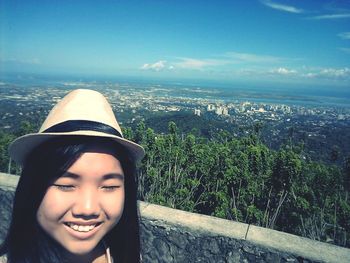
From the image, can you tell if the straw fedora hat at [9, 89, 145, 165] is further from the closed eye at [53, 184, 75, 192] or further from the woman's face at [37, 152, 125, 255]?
the closed eye at [53, 184, 75, 192]

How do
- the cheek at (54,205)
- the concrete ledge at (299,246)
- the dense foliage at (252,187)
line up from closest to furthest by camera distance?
the cheek at (54,205)
the concrete ledge at (299,246)
the dense foliage at (252,187)

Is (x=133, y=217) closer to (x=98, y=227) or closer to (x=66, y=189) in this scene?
(x=98, y=227)

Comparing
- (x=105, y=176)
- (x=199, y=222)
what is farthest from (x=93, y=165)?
(x=199, y=222)

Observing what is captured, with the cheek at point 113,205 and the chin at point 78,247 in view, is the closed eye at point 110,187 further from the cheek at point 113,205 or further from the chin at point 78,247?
the chin at point 78,247

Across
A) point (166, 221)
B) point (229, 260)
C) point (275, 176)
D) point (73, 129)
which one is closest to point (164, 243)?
point (166, 221)

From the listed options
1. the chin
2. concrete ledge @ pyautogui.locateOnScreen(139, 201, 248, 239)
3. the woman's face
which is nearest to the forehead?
the woman's face

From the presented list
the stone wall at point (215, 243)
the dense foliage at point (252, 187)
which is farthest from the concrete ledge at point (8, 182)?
the dense foliage at point (252, 187)
